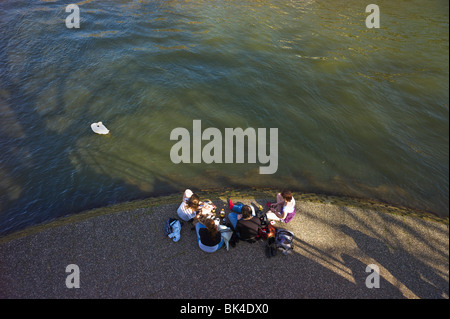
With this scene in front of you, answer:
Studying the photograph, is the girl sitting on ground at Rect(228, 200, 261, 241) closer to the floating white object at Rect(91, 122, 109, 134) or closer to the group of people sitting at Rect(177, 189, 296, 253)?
the group of people sitting at Rect(177, 189, 296, 253)

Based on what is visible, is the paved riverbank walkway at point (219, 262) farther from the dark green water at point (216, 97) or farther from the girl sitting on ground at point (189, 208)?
the dark green water at point (216, 97)

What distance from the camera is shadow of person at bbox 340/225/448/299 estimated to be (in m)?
6.92

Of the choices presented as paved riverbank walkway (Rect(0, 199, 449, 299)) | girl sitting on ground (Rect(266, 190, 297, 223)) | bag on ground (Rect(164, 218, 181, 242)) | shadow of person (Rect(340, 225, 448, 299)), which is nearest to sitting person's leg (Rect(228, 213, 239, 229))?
paved riverbank walkway (Rect(0, 199, 449, 299))

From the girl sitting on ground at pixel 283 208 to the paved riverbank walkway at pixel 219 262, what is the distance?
1.29 ft

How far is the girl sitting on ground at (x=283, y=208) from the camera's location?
26.0 ft

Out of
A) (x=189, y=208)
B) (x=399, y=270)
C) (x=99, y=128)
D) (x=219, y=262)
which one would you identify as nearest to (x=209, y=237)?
(x=219, y=262)

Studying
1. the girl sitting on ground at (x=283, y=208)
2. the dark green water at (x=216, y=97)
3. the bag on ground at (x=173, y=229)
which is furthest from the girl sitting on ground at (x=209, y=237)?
the dark green water at (x=216, y=97)

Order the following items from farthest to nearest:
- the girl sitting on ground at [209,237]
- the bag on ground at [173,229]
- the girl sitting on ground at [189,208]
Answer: the girl sitting on ground at [189,208], the bag on ground at [173,229], the girl sitting on ground at [209,237]

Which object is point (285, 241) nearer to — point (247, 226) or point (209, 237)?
point (247, 226)

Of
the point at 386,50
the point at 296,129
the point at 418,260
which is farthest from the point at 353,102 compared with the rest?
the point at 418,260

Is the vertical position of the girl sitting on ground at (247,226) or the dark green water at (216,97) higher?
the dark green water at (216,97)

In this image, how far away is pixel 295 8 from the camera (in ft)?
76.1

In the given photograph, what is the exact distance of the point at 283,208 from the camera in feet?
26.3
